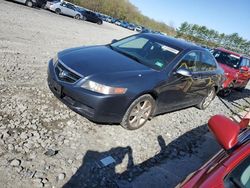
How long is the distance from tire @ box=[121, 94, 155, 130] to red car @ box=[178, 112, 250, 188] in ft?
8.62

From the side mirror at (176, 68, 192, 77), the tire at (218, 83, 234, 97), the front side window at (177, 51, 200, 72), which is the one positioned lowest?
the tire at (218, 83, 234, 97)

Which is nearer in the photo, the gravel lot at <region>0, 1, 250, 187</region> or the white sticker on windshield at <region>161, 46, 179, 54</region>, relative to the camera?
the gravel lot at <region>0, 1, 250, 187</region>

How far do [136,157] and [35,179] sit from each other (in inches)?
66.3

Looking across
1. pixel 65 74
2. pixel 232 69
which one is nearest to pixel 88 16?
pixel 232 69

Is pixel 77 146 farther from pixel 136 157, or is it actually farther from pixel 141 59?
pixel 141 59

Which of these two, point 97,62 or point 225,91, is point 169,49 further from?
point 225,91

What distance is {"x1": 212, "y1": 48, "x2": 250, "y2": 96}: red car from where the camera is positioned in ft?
34.5

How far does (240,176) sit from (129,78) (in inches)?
118

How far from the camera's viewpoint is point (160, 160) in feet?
15.2

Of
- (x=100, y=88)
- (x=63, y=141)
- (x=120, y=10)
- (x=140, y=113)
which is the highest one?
(x=100, y=88)

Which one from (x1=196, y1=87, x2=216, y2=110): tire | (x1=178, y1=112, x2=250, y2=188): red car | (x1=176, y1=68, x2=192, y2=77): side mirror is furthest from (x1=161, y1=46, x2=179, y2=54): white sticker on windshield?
(x1=178, y1=112, x2=250, y2=188): red car

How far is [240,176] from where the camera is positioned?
6.48 feet

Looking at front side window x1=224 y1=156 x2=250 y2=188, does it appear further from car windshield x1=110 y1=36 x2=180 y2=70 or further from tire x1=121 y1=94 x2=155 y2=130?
car windshield x1=110 y1=36 x2=180 y2=70

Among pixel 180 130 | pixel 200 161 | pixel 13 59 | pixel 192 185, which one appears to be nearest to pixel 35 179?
pixel 192 185
